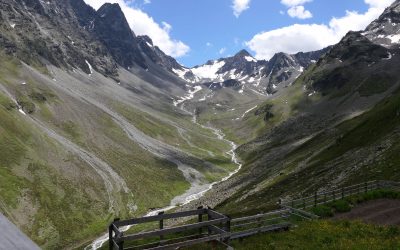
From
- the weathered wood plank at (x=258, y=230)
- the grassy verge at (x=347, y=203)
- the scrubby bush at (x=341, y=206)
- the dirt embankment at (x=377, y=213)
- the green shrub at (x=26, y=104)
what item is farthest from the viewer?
the green shrub at (x=26, y=104)

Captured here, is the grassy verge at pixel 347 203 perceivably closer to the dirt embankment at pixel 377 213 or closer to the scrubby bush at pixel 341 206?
the scrubby bush at pixel 341 206

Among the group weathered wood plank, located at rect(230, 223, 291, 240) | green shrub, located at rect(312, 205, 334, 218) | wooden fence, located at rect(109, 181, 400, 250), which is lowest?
green shrub, located at rect(312, 205, 334, 218)

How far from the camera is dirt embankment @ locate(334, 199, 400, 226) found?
3306 centimetres

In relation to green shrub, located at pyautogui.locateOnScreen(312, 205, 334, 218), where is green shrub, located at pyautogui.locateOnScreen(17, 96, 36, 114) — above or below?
above

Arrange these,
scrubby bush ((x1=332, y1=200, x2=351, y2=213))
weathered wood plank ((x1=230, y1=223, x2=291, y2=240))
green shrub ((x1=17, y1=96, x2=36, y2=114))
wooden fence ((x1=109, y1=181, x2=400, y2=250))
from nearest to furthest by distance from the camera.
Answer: wooden fence ((x1=109, y1=181, x2=400, y2=250)), weathered wood plank ((x1=230, y1=223, x2=291, y2=240)), scrubby bush ((x1=332, y1=200, x2=351, y2=213)), green shrub ((x1=17, y1=96, x2=36, y2=114))

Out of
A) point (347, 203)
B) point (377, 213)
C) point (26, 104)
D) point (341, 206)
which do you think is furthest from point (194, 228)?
point (26, 104)

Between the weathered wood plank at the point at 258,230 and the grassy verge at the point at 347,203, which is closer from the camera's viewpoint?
the weathered wood plank at the point at 258,230

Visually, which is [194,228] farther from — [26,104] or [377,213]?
[26,104]

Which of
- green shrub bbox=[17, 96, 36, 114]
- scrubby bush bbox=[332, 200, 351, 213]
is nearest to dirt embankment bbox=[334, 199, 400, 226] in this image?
scrubby bush bbox=[332, 200, 351, 213]

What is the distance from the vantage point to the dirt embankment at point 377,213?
3306cm

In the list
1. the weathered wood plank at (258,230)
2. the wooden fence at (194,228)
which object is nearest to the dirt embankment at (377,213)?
the wooden fence at (194,228)

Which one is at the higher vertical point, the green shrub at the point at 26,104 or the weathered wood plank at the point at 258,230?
the green shrub at the point at 26,104

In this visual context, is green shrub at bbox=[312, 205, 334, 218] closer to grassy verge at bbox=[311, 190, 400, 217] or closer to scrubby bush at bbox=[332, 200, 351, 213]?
grassy verge at bbox=[311, 190, 400, 217]

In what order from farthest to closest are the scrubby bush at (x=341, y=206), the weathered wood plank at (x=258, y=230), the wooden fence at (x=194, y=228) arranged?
the scrubby bush at (x=341, y=206)
the weathered wood plank at (x=258, y=230)
the wooden fence at (x=194, y=228)
